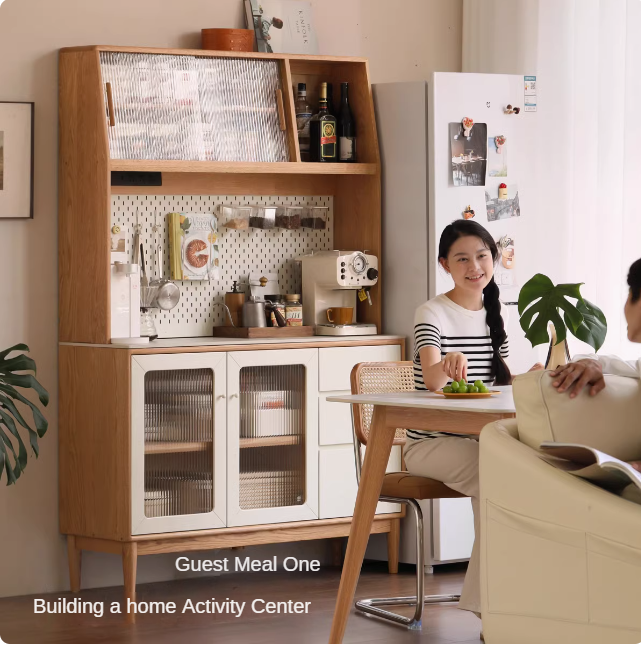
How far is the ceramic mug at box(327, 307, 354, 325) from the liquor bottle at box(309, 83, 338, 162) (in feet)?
2.03

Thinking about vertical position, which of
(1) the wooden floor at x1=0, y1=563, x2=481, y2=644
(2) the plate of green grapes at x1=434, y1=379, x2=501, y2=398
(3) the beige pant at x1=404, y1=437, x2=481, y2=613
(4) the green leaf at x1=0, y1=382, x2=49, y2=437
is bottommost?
(1) the wooden floor at x1=0, y1=563, x2=481, y2=644

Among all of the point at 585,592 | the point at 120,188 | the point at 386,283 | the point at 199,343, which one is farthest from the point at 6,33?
the point at 585,592

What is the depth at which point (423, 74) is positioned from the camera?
16.2ft

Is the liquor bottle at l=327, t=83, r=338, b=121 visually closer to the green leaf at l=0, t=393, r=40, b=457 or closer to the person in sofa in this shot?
the green leaf at l=0, t=393, r=40, b=457

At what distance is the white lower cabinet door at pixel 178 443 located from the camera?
13.2 ft

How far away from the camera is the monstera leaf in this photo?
3.11 meters

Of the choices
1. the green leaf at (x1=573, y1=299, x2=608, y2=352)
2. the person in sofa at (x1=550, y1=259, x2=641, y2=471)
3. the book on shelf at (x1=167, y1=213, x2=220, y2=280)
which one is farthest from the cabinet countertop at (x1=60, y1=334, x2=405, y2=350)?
the person in sofa at (x1=550, y1=259, x2=641, y2=471)

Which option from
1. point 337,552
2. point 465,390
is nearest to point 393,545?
point 337,552

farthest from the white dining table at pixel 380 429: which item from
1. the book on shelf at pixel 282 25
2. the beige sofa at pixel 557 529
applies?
the book on shelf at pixel 282 25

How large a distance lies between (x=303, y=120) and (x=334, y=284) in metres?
0.70

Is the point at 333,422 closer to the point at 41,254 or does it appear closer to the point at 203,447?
the point at 203,447

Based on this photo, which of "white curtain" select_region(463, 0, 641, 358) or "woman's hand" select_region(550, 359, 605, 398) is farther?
"white curtain" select_region(463, 0, 641, 358)

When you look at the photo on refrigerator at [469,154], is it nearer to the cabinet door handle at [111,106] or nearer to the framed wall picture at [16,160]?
the cabinet door handle at [111,106]

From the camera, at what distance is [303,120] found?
15.1 ft
